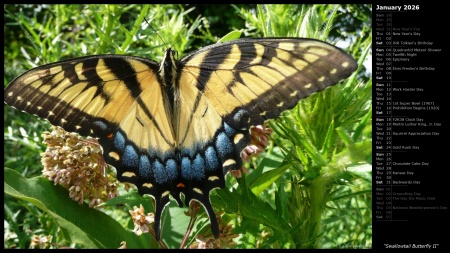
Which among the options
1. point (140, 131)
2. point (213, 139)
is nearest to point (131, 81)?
point (140, 131)

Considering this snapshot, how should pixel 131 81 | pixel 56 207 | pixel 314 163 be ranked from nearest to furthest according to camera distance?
pixel 314 163 < pixel 56 207 < pixel 131 81

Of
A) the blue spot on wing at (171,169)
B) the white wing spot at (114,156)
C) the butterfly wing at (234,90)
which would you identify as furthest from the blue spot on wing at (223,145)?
the white wing spot at (114,156)

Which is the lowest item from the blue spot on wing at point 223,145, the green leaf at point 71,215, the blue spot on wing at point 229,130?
the green leaf at point 71,215

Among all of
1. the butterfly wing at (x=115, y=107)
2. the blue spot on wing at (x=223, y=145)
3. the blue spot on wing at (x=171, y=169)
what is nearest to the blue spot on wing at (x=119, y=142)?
the butterfly wing at (x=115, y=107)

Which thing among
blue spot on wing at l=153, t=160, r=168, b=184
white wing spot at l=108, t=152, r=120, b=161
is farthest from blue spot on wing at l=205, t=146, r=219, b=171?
white wing spot at l=108, t=152, r=120, b=161

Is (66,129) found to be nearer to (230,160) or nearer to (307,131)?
(230,160)

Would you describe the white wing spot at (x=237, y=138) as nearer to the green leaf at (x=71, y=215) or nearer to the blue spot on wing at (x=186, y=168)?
the blue spot on wing at (x=186, y=168)

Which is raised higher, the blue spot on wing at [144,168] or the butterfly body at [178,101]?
the butterfly body at [178,101]

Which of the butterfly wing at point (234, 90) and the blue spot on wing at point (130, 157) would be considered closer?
the butterfly wing at point (234, 90)
